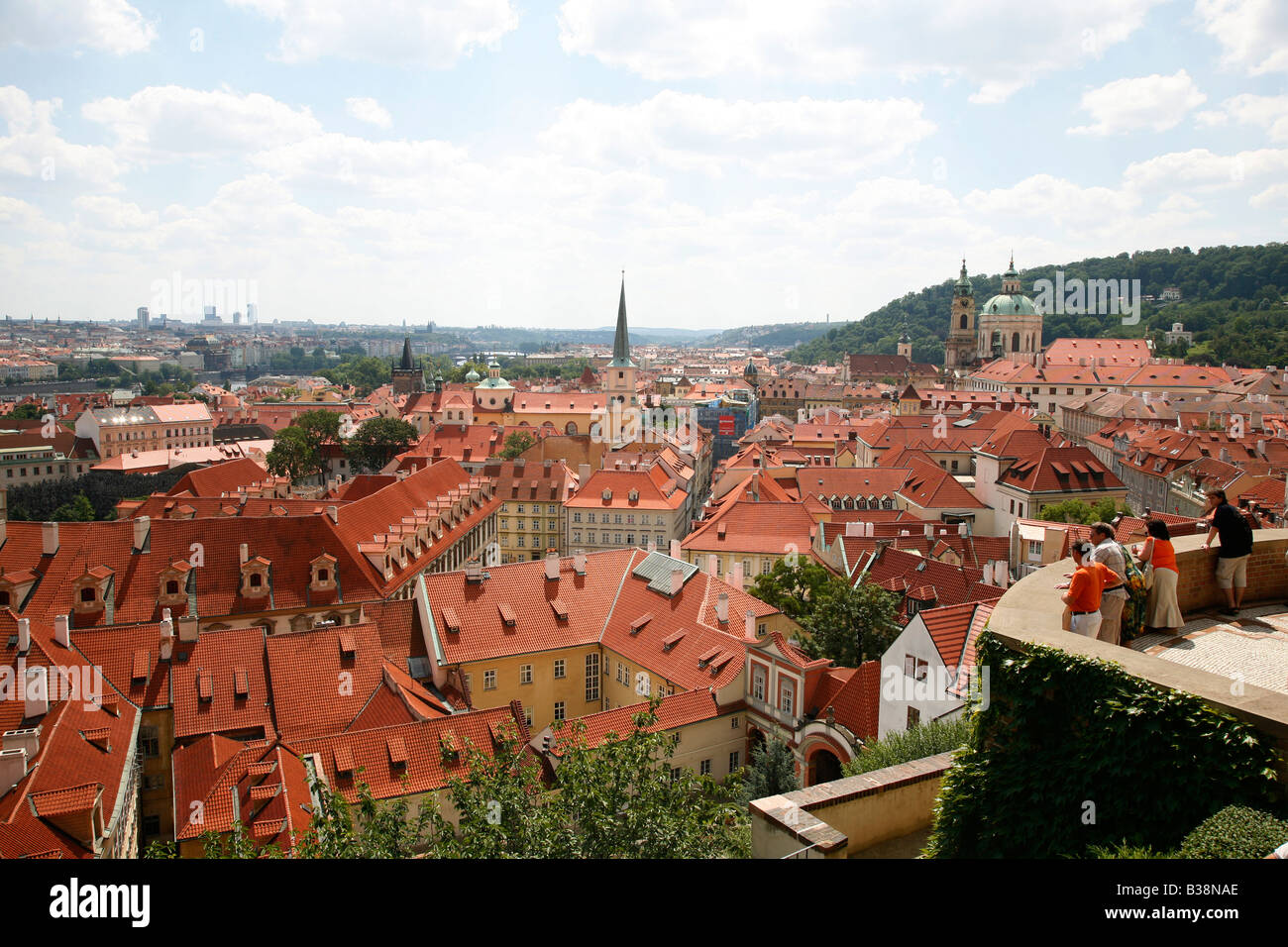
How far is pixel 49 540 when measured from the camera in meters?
33.7

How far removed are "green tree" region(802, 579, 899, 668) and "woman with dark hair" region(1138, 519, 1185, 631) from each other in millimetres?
19849

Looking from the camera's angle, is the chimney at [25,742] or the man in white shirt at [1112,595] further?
the chimney at [25,742]

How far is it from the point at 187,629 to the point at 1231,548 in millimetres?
27359

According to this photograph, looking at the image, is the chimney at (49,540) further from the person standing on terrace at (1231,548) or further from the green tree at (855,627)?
the person standing on terrace at (1231,548)

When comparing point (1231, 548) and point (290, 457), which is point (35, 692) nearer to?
point (1231, 548)

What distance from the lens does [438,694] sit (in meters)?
30.0

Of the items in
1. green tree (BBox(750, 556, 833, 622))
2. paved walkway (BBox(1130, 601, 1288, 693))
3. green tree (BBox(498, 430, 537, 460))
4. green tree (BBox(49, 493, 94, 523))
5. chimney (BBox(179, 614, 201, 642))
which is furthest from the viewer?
green tree (BBox(498, 430, 537, 460))

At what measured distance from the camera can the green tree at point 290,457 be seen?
270 feet

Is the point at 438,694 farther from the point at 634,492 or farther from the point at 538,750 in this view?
the point at 634,492

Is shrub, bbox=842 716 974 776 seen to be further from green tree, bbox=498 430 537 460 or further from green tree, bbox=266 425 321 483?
green tree, bbox=266 425 321 483

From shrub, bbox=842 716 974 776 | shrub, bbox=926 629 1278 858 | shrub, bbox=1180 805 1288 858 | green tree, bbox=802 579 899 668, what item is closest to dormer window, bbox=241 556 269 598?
green tree, bbox=802 579 899 668

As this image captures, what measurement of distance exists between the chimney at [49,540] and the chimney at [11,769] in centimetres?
1694

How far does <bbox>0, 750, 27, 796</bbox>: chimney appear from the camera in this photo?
61.8 feet

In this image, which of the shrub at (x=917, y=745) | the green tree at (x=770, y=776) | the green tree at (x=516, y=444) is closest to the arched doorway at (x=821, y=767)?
the green tree at (x=770, y=776)
